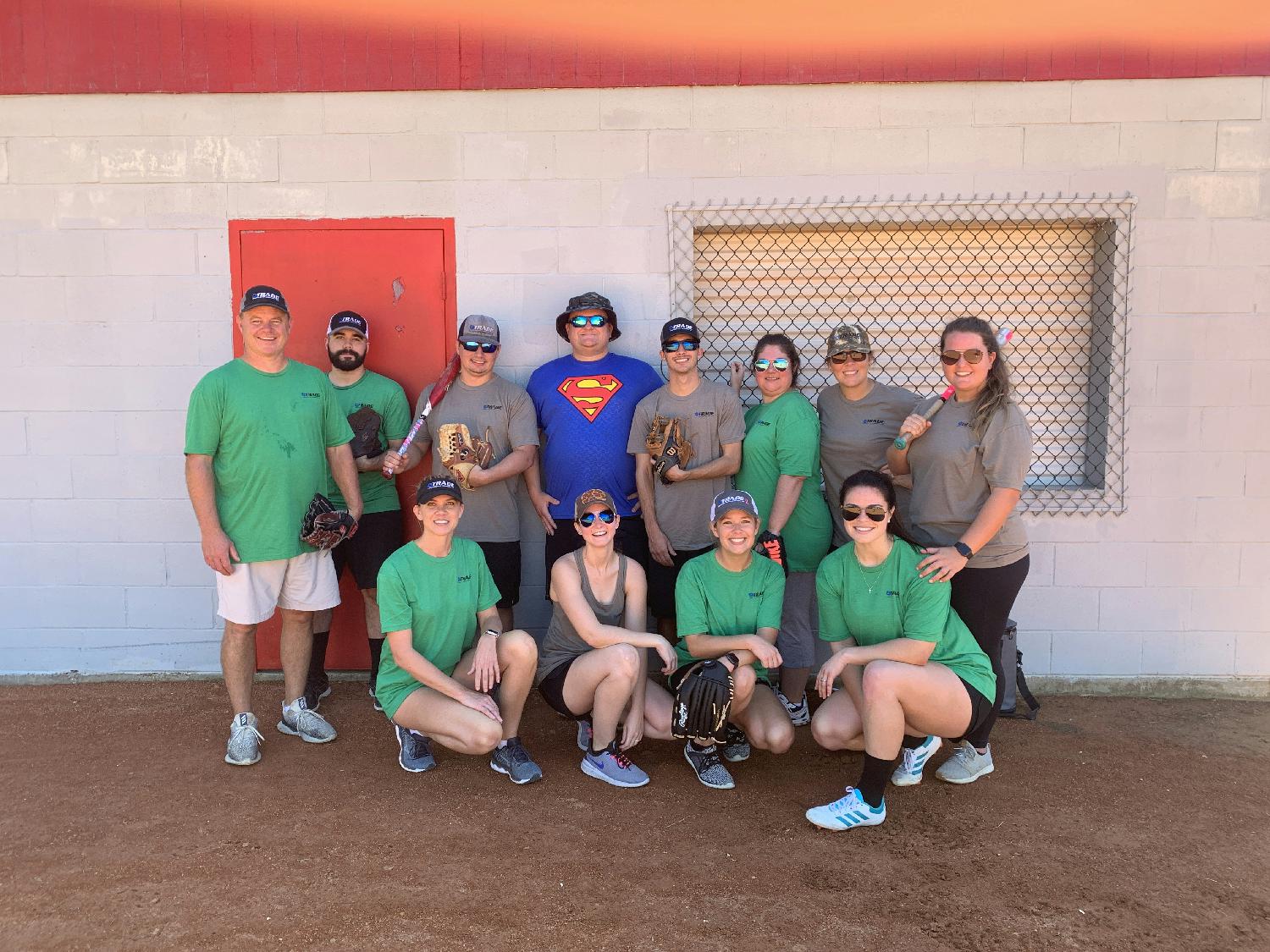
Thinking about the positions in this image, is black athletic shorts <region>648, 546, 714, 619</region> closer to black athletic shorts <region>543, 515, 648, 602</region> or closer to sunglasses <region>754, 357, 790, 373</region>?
black athletic shorts <region>543, 515, 648, 602</region>

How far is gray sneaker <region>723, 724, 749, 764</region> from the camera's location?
3982mm

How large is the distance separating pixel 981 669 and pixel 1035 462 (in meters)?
1.89

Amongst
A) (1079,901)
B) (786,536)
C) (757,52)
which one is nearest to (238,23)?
(757,52)

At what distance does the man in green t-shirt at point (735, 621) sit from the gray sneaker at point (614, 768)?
254 millimetres

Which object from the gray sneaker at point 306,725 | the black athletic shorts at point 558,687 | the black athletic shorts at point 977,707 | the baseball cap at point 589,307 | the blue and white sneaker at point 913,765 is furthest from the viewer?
the baseball cap at point 589,307

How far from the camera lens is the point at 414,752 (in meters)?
3.94

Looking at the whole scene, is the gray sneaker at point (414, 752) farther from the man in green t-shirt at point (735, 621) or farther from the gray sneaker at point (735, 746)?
the gray sneaker at point (735, 746)

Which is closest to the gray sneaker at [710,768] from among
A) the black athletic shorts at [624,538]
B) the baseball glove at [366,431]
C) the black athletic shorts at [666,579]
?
the black athletic shorts at [666,579]

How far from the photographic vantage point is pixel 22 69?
16.0ft

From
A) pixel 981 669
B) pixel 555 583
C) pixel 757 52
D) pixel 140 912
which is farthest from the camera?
pixel 757 52

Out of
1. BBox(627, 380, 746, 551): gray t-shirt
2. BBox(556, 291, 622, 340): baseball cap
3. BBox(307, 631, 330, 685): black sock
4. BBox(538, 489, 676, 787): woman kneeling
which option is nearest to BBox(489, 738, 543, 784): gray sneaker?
BBox(538, 489, 676, 787): woman kneeling

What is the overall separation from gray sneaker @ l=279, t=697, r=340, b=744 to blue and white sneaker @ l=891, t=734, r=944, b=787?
256cm

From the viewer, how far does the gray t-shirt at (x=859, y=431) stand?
419 centimetres

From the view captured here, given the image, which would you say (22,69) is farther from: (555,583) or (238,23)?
(555,583)
